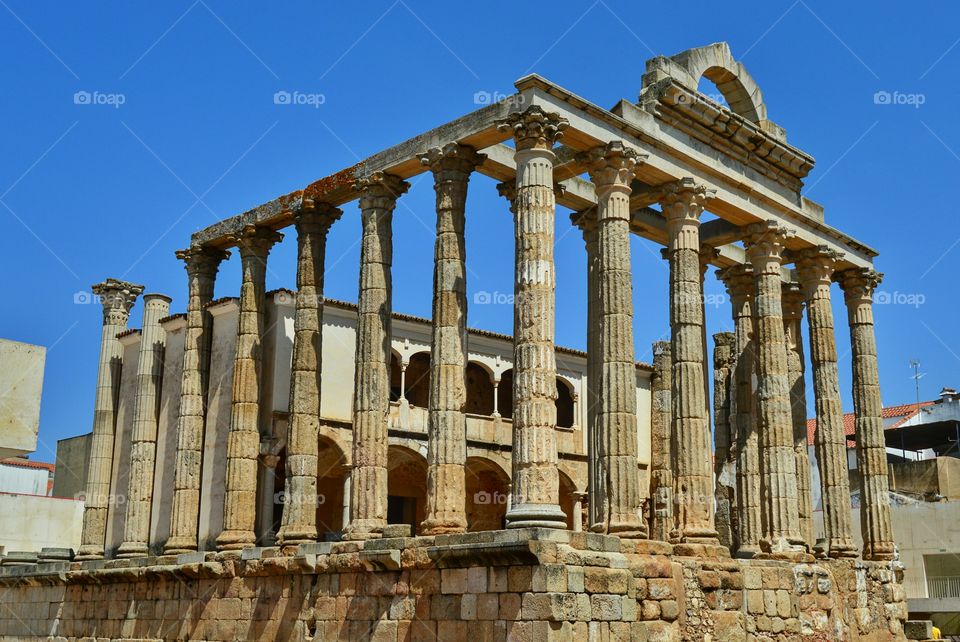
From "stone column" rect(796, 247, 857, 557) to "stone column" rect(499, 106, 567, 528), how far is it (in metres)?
8.75

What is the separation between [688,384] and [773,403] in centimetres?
289

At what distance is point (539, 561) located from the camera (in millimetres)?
15320

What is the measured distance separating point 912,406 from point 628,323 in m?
33.0

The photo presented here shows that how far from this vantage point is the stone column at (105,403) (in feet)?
86.1

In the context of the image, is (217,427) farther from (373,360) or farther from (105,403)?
(373,360)

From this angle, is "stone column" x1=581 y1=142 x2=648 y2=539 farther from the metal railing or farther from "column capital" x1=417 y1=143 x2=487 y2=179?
the metal railing

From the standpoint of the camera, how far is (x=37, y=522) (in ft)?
110

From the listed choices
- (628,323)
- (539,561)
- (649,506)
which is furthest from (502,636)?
(649,506)

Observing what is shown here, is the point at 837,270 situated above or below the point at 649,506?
above

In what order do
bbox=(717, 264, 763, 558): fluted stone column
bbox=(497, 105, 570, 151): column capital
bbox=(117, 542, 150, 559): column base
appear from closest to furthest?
bbox=(497, 105, 570, 151): column capital → bbox=(717, 264, 763, 558): fluted stone column → bbox=(117, 542, 150, 559): column base

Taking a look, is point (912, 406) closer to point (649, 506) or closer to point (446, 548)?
point (649, 506)

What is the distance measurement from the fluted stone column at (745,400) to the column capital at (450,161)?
27.4 ft

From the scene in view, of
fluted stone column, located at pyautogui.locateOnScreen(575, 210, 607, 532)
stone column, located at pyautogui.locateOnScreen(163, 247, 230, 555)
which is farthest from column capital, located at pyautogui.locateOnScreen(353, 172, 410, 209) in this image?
stone column, located at pyautogui.locateOnScreen(163, 247, 230, 555)

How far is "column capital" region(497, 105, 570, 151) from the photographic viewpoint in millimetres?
17734
